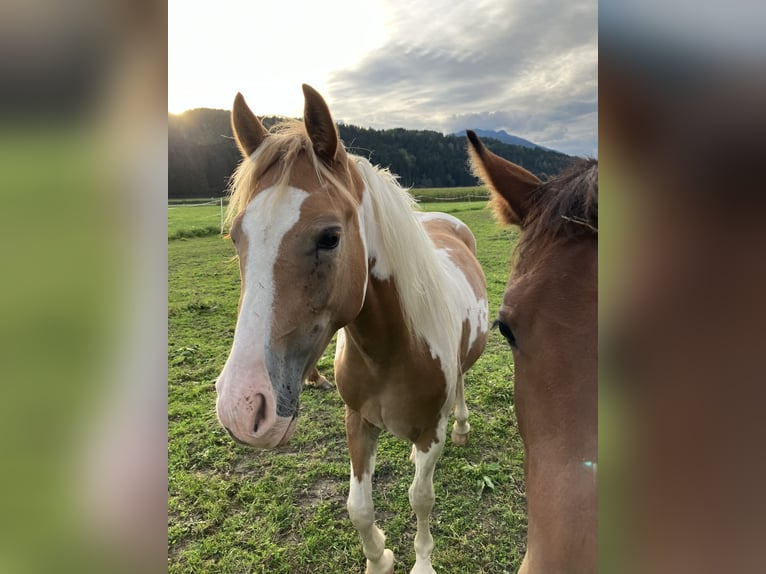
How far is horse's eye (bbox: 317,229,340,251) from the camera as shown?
129 centimetres

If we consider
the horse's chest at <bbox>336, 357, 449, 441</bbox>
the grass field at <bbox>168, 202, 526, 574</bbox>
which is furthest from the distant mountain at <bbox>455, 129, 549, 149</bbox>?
the horse's chest at <bbox>336, 357, 449, 441</bbox>

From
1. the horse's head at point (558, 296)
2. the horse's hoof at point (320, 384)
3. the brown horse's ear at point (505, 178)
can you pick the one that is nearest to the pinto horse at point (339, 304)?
the brown horse's ear at point (505, 178)

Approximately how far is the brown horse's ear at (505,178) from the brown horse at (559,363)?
0.28 ft

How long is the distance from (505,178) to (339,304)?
68 centimetres

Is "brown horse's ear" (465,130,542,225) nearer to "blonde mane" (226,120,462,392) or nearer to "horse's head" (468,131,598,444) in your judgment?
"horse's head" (468,131,598,444)

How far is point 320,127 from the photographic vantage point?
4.63 ft

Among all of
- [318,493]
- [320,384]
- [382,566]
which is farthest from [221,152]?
[320,384]

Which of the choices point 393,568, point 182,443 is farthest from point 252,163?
point 182,443
